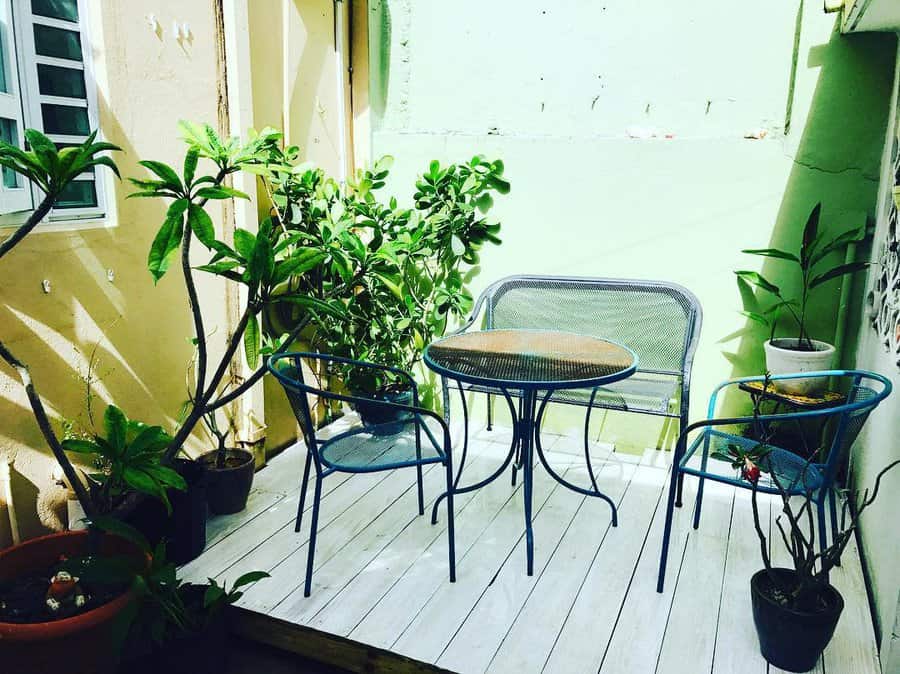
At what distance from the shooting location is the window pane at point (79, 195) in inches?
97.3

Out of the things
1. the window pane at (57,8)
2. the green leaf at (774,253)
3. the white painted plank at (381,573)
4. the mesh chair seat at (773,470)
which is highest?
the window pane at (57,8)

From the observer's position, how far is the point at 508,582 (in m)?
2.55

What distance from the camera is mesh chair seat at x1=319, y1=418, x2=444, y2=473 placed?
248cm

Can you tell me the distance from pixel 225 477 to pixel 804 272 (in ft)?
8.92

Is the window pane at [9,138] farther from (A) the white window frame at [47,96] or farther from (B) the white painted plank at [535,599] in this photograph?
(B) the white painted plank at [535,599]

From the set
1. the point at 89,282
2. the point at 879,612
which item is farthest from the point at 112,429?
the point at 879,612

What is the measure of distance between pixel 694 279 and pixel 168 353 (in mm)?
2502

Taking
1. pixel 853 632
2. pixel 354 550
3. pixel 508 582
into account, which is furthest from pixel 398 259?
pixel 853 632

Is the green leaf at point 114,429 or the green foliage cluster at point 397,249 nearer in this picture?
the green leaf at point 114,429

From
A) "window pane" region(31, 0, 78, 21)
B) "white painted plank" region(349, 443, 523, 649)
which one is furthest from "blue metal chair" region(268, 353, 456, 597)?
"window pane" region(31, 0, 78, 21)

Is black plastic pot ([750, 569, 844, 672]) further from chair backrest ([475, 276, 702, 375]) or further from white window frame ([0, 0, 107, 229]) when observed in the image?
white window frame ([0, 0, 107, 229])

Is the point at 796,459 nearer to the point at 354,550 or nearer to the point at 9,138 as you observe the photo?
the point at 354,550

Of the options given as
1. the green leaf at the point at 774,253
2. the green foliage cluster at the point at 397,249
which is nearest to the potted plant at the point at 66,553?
the green foliage cluster at the point at 397,249

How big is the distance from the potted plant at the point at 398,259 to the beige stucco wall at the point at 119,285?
23.4 inches
